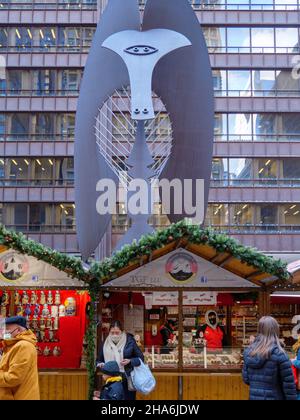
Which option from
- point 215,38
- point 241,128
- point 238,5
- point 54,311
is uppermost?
point 238,5

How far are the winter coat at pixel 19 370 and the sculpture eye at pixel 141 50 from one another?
13029mm

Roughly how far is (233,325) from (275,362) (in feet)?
20.0

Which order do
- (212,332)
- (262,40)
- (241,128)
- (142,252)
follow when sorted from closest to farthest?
(142,252)
(212,332)
(241,128)
(262,40)

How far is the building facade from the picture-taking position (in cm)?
3625

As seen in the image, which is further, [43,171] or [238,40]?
[238,40]

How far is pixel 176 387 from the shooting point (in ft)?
32.0

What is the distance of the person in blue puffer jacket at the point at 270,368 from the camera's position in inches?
186

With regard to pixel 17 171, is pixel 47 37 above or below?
above

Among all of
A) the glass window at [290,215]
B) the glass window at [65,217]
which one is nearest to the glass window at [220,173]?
the glass window at [290,215]

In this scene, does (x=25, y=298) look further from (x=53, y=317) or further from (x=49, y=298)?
(x=53, y=317)

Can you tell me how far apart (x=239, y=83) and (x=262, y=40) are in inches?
126

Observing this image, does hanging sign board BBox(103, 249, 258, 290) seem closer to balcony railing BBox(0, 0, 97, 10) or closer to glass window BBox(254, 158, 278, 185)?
glass window BBox(254, 158, 278, 185)

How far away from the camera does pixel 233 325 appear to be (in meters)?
10.8

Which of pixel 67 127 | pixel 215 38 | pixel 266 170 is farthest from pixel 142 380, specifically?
pixel 215 38
